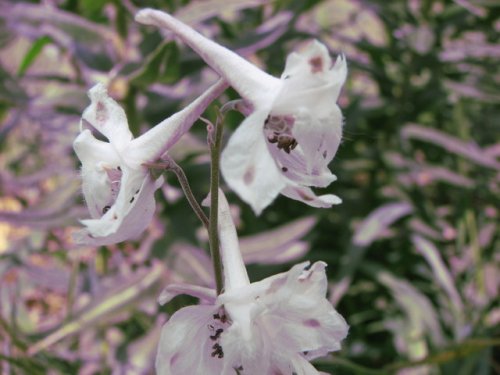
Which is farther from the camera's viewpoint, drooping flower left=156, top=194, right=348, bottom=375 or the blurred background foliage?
the blurred background foliage

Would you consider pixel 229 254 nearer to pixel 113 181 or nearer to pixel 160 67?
pixel 113 181

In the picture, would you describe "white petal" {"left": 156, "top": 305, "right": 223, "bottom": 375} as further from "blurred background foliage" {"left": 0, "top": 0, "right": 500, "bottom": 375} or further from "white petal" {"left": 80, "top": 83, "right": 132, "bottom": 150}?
"blurred background foliage" {"left": 0, "top": 0, "right": 500, "bottom": 375}

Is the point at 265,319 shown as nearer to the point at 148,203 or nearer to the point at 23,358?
the point at 148,203

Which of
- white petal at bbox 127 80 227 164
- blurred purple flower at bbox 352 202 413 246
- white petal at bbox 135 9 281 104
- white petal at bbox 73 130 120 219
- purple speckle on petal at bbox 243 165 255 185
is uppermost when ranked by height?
white petal at bbox 135 9 281 104

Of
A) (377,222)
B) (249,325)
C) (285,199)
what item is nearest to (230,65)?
(249,325)

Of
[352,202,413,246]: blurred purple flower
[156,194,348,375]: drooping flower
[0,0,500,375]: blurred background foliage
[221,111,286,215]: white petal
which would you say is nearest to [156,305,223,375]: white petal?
[156,194,348,375]: drooping flower

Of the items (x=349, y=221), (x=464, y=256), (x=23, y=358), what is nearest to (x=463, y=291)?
(x=464, y=256)

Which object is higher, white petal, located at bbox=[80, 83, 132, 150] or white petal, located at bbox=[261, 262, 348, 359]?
white petal, located at bbox=[80, 83, 132, 150]
